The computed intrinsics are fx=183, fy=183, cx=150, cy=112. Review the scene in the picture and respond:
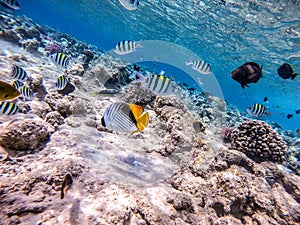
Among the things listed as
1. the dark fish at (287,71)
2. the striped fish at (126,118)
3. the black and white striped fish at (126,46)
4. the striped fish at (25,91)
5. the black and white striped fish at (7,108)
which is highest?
the dark fish at (287,71)

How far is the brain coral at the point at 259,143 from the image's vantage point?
17.3ft

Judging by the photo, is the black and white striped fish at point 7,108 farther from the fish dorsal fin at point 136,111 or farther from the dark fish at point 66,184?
the fish dorsal fin at point 136,111

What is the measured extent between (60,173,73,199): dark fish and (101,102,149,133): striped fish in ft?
3.18

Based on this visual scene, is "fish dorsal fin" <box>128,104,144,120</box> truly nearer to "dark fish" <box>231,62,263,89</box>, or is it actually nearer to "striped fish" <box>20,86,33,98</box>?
"dark fish" <box>231,62,263,89</box>

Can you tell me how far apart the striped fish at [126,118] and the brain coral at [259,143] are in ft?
15.3

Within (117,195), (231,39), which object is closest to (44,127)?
(117,195)

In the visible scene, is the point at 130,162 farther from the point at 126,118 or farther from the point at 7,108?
the point at 7,108

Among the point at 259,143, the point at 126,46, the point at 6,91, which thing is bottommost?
the point at 6,91

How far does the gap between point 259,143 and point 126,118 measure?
492 centimetres

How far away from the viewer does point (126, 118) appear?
193 cm

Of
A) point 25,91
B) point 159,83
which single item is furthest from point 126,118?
point 25,91

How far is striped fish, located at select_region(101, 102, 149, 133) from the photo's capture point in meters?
1.89

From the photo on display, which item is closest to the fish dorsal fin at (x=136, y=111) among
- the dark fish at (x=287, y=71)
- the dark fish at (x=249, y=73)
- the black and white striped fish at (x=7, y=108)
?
the black and white striped fish at (x=7, y=108)

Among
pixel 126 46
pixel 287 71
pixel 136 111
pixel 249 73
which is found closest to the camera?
pixel 136 111
